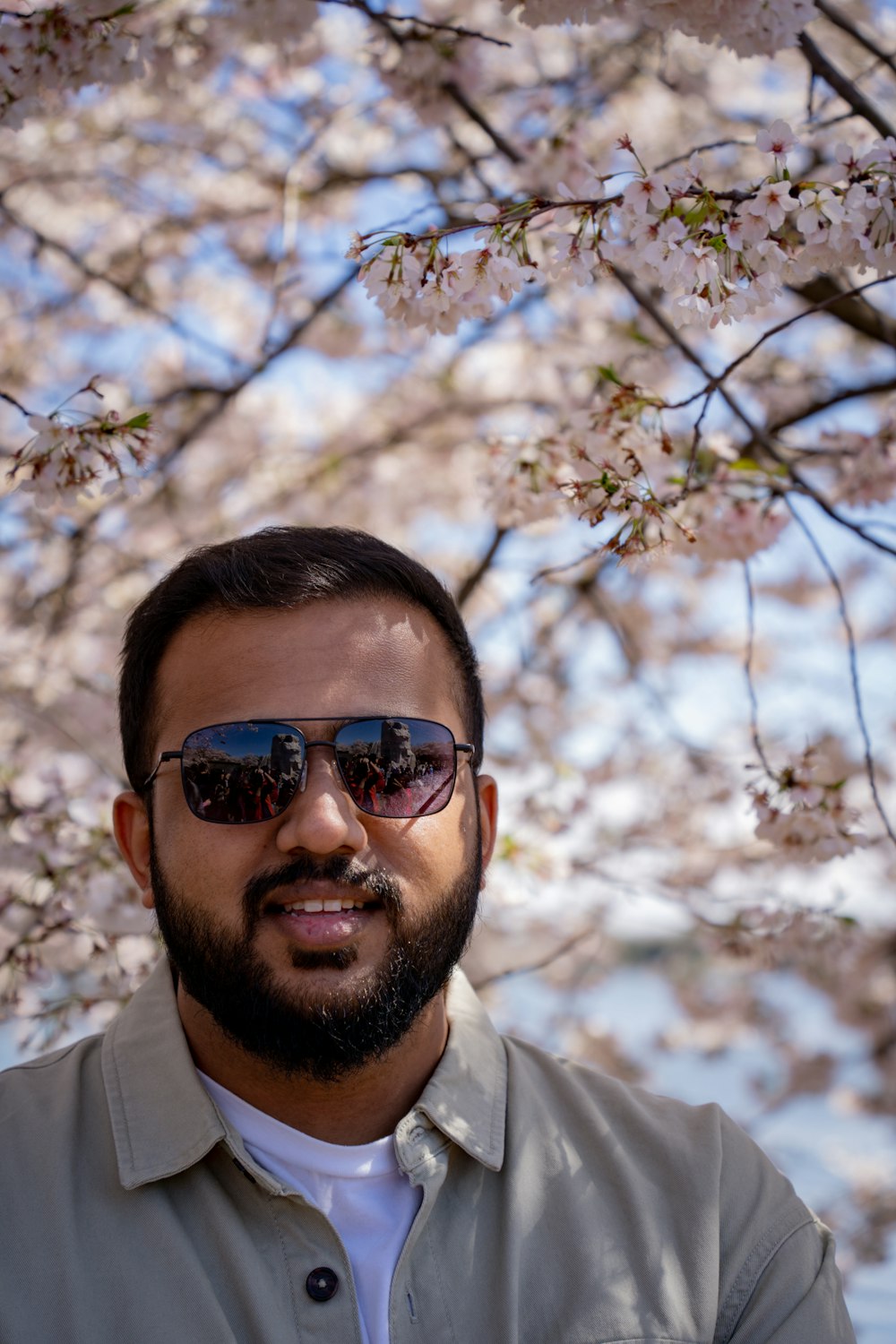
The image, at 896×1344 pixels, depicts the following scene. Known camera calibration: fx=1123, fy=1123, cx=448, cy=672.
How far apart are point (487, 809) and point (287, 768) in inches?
17.7

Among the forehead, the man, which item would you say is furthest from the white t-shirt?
the forehead

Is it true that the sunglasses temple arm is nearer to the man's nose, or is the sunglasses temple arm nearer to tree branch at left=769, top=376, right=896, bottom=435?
the man's nose

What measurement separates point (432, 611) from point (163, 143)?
139 inches

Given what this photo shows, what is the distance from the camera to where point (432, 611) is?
1694 mm

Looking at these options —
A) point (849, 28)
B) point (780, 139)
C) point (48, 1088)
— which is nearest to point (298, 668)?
point (48, 1088)

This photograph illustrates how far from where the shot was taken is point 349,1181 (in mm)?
1425

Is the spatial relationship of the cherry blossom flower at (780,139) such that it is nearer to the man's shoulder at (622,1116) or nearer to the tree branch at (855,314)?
the tree branch at (855,314)

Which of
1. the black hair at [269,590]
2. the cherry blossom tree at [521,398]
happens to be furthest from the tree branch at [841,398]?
the black hair at [269,590]

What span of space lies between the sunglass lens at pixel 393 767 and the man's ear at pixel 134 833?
0.38 meters

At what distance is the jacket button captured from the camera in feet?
4.28

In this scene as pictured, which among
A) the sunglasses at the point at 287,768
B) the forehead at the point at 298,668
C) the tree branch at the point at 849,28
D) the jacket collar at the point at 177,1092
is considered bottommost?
the jacket collar at the point at 177,1092

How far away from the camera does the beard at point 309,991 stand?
1.38 meters

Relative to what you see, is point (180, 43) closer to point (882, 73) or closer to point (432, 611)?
point (432, 611)

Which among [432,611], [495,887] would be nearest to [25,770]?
[495,887]
